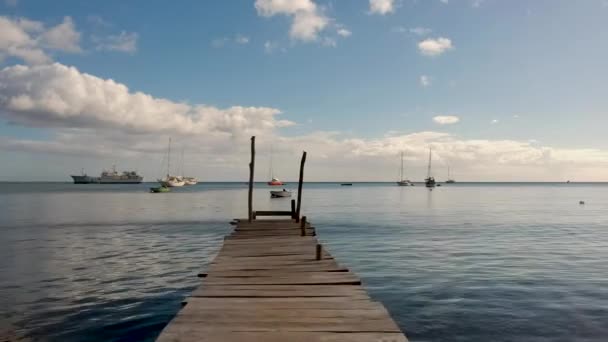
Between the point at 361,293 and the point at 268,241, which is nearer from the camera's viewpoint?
the point at 361,293

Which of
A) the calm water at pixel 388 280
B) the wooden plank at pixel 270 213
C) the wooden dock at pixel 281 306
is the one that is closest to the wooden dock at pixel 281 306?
the wooden dock at pixel 281 306

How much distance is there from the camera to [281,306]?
7.14 m

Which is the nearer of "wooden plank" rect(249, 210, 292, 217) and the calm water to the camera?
the calm water

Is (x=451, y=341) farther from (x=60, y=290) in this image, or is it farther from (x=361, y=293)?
(x=60, y=290)

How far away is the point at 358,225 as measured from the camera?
40.6 meters

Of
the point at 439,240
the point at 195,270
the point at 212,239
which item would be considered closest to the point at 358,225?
the point at 439,240

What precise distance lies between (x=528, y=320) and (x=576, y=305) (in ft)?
9.02

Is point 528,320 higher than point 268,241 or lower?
lower

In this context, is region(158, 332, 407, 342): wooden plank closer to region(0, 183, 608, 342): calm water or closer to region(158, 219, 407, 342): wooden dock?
region(158, 219, 407, 342): wooden dock

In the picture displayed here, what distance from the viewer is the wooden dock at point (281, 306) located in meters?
5.75

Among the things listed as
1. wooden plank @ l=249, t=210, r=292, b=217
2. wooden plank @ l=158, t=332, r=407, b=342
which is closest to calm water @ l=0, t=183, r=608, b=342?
wooden plank @ l=249, t=210, r=292, b=217

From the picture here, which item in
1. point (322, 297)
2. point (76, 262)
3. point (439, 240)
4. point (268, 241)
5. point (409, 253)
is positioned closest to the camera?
point (322, 297)

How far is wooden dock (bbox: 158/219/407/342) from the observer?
18.9ft

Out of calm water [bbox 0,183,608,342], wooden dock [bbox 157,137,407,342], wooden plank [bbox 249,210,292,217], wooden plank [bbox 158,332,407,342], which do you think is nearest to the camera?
wooden plank [bbox 158,332,407,342]
